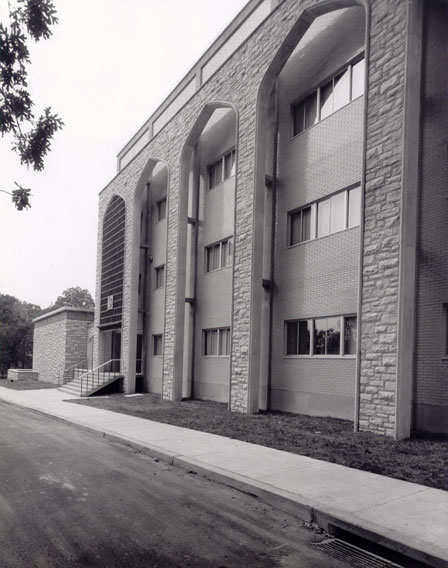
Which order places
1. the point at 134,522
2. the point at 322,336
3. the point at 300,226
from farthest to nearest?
the point at 300,226, the point at 322,336, the point at 134,522

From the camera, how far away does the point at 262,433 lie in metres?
11.4

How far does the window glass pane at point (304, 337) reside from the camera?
15039 millimetres

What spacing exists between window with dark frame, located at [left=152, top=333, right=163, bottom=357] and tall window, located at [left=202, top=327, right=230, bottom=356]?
4.55m

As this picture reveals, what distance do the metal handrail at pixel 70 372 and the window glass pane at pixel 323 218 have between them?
20.0m

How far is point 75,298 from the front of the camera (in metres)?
96.4

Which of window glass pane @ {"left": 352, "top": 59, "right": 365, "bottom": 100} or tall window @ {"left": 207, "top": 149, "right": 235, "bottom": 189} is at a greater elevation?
window glass pane @ {"left": 352, "top": 59, "right": 365, "bottom": 100}

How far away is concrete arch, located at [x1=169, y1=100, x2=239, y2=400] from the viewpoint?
782 inches

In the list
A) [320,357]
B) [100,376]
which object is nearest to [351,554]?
[320,357]

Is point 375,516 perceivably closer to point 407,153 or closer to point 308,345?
point 407,153

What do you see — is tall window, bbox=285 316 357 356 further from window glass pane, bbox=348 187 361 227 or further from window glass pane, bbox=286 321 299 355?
window glass pane, bbox=348 187 361 227

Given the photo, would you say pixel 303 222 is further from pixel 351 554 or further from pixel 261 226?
pixel 351 554

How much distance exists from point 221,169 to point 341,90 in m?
6.79

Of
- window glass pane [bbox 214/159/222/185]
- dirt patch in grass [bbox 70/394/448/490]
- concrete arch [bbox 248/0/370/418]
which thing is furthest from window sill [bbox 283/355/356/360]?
window glass pane [bbox 214/159/222/185]

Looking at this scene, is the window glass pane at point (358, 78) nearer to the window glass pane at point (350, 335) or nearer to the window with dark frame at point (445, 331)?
the window glass pane at point (350, 335)
